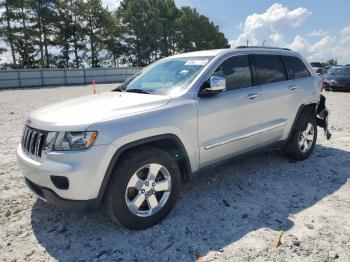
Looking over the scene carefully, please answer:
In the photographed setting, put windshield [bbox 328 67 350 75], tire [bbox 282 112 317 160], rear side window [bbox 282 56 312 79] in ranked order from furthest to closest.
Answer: windshield [bbox 328 67 350 75]
tire [bbox 282 112 317 160]
rear side window [bbox 282 56 312 79]

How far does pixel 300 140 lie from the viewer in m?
5.32

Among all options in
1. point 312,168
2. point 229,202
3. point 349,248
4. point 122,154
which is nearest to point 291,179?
point 312,168

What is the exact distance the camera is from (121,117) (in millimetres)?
3084

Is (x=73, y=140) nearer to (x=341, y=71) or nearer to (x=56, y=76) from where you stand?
(x=341, y=71)

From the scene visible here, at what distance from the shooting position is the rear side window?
5.08 meters

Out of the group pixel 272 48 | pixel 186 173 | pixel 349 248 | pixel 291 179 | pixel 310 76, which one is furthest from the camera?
pixel 310 76

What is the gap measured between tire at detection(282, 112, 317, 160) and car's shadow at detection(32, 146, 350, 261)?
12.1 inches

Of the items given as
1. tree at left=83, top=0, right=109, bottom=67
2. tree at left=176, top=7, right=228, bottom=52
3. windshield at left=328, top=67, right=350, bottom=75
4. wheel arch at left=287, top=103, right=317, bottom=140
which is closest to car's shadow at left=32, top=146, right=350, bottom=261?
wheel arch at left=287, top=103, right=317, bottom=140

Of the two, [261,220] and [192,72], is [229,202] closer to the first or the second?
[261,220]

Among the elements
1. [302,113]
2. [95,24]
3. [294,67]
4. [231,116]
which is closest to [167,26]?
[95,24]

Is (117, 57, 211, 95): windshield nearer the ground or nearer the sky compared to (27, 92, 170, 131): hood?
nearer the sky

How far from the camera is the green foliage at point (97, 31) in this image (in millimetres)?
39938

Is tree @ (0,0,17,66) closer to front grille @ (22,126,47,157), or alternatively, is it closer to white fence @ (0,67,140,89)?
white fence @ (0,67,140,89)

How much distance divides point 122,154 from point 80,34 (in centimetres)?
4618
